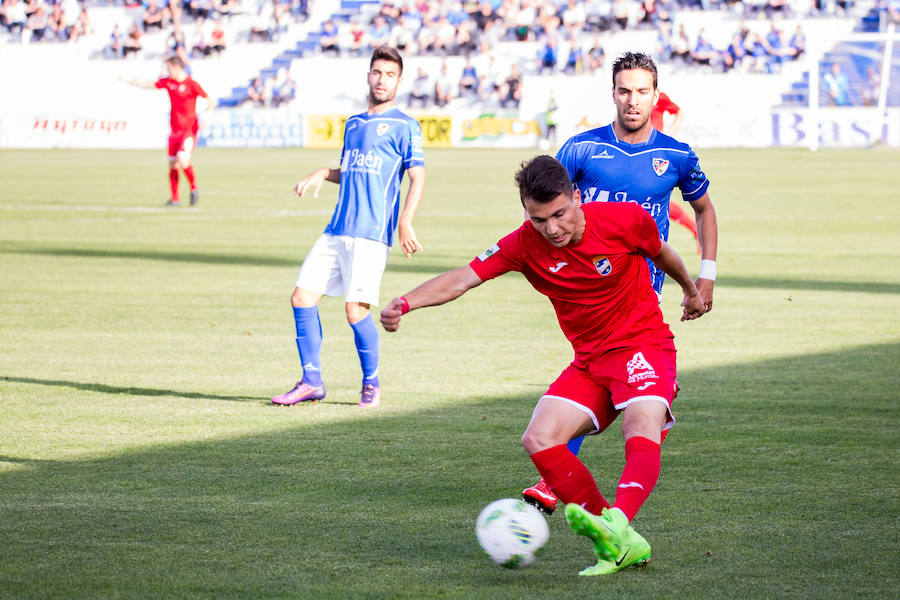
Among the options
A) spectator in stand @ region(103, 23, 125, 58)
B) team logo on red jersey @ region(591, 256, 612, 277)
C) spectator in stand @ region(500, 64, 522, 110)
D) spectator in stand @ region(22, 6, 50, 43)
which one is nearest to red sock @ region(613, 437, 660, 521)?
team logo on red jersey @ region(591, 256, 612, 277)

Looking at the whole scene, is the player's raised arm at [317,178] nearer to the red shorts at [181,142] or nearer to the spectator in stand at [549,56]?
the red shorts at [181,142]

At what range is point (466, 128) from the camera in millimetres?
44406

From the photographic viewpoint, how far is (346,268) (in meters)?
7.64

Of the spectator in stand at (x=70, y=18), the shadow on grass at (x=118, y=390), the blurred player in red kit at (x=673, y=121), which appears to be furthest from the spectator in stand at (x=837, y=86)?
the shadow on grass at (x=118, y=390)

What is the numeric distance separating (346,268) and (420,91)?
39.3 meters

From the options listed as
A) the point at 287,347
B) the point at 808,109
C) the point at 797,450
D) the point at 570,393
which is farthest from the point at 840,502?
the point at 808,109

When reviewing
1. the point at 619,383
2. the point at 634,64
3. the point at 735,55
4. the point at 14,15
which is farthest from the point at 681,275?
the point at 14,15

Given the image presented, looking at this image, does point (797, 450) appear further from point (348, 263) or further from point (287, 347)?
point (287, 347)

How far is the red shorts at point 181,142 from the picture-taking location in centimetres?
2139

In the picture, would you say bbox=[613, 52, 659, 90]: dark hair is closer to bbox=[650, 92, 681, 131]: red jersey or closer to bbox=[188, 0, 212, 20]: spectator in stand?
bbox=[650, 92, 681, 131]: red jersey

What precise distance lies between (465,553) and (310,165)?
28.5 m

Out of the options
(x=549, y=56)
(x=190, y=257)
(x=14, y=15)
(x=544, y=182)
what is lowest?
(x=549, y=56)

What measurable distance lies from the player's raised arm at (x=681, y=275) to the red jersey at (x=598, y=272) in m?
0.06

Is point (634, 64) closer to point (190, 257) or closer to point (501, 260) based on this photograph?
point (501, 260)
